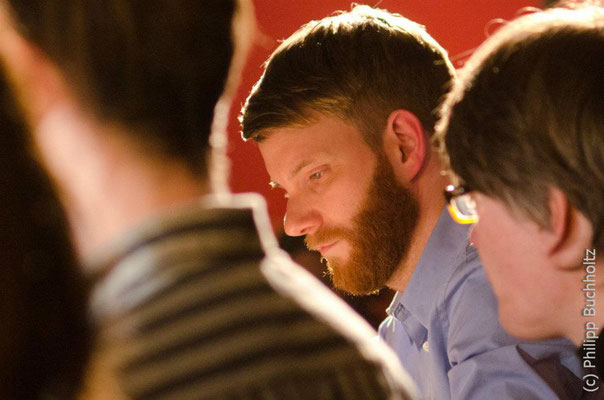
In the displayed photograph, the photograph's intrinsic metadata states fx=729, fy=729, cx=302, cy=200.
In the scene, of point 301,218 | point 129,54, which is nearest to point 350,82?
point 301,218

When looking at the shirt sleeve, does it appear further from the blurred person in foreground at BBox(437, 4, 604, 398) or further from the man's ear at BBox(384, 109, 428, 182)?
the man's ear at BBox(384, 109, 428, 182)

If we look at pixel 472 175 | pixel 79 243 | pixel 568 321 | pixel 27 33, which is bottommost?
pixel 568 321

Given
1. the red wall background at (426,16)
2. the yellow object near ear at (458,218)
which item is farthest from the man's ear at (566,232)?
the red wall background at (426,16)

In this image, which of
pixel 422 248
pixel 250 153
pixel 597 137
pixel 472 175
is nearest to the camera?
pixel 597 137

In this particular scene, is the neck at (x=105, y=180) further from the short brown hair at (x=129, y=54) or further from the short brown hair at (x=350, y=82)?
the short brown hair at (x=350, y=82)

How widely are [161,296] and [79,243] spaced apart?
4.0 inches

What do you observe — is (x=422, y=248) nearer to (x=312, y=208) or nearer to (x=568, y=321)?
(x=312, y=208)

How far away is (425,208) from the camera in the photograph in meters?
1.82

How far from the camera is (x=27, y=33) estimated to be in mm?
623

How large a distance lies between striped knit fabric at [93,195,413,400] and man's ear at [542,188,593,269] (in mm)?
540

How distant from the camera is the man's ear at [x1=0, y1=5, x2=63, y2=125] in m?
0.62

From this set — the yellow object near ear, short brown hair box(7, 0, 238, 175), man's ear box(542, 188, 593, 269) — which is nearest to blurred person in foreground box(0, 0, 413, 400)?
short brown hair box(7, 0, 238, 175)

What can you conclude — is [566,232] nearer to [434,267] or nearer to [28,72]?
[434,267]

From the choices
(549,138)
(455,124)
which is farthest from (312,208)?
(549,138)
